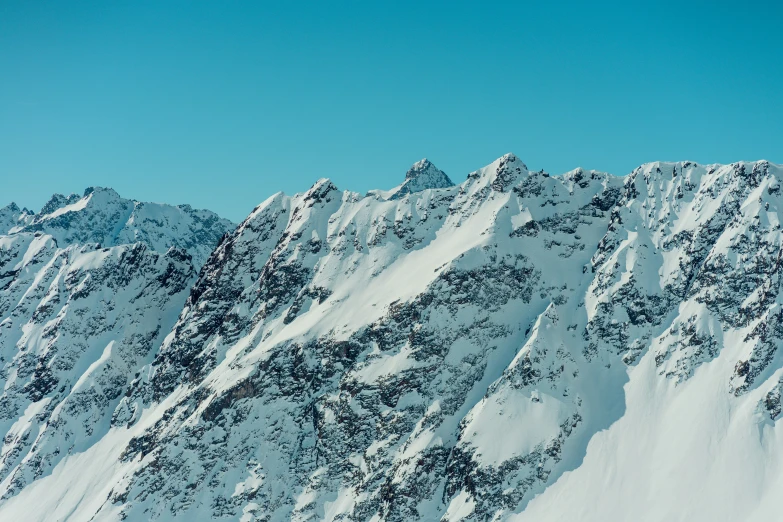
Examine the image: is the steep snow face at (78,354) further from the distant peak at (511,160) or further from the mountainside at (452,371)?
the distant peak at (511,160)

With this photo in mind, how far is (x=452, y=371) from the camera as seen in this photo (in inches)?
5482

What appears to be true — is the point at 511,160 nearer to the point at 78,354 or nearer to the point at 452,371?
the point at 452,371

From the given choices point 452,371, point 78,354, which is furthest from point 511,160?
point 78,354

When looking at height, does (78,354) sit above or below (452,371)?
above

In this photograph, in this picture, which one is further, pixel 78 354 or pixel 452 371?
pixel 78 354

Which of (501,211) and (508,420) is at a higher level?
(501,211)

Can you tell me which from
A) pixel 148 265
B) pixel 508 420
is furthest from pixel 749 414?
pixel 148 265

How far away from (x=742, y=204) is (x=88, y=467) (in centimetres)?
14972

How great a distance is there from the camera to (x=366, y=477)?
5192 inches

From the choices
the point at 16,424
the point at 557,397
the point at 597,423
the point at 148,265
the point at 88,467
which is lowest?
the point at 597,423

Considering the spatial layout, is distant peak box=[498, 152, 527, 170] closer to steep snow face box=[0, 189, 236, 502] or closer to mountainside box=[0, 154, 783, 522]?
mountainside box=[0, 154, 783, 522]

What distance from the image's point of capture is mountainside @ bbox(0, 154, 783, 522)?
125 metres

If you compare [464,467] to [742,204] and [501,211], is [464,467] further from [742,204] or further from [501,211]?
[742,204]

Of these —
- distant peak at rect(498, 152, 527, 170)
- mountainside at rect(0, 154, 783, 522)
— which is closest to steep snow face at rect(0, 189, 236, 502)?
mountainside at rect(0, 154, 783, 522)
